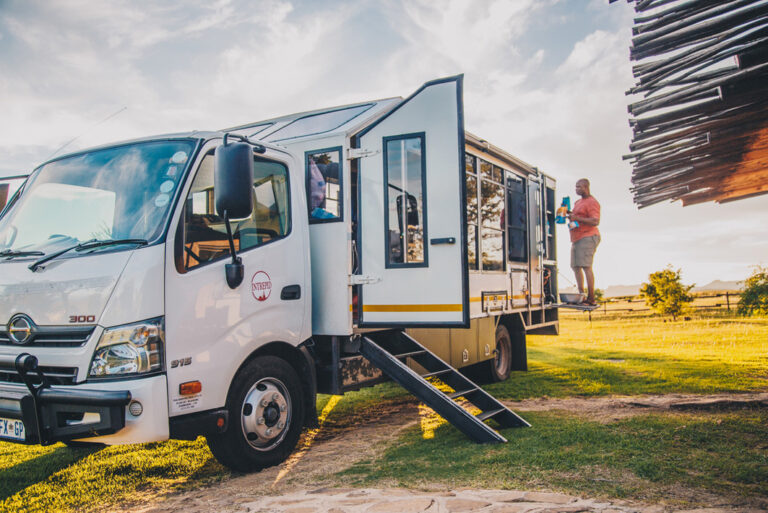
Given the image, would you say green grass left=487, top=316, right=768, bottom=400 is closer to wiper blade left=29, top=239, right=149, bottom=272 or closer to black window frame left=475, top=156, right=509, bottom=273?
black window frame left=475, top=156, right=509, bottom=273

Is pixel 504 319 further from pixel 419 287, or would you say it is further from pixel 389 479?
pixel 389 479

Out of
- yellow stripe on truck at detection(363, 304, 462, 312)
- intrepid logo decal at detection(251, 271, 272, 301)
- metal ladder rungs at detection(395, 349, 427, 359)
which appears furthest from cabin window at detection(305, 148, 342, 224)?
metal ladder rungs at detection(395, 349, 427, 359)

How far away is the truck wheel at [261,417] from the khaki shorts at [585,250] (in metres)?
5.27

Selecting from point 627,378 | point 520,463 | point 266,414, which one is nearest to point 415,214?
point 266,414

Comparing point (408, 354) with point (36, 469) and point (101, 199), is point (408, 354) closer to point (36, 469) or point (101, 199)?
point (101, 199)

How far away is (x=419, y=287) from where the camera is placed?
588 centimetres

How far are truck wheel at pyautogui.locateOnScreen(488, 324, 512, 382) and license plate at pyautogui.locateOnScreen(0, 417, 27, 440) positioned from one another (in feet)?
22.3

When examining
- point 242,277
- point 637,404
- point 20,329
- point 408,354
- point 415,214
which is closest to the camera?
point 20,329

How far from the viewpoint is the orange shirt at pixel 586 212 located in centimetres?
891

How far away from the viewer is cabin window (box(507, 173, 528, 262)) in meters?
8.59

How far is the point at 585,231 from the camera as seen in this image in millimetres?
9039

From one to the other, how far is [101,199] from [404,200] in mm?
2699

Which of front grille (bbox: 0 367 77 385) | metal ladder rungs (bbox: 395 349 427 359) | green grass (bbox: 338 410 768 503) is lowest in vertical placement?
green grass (bbox: 338 410 768 503)

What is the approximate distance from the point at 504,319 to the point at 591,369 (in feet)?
5.97
